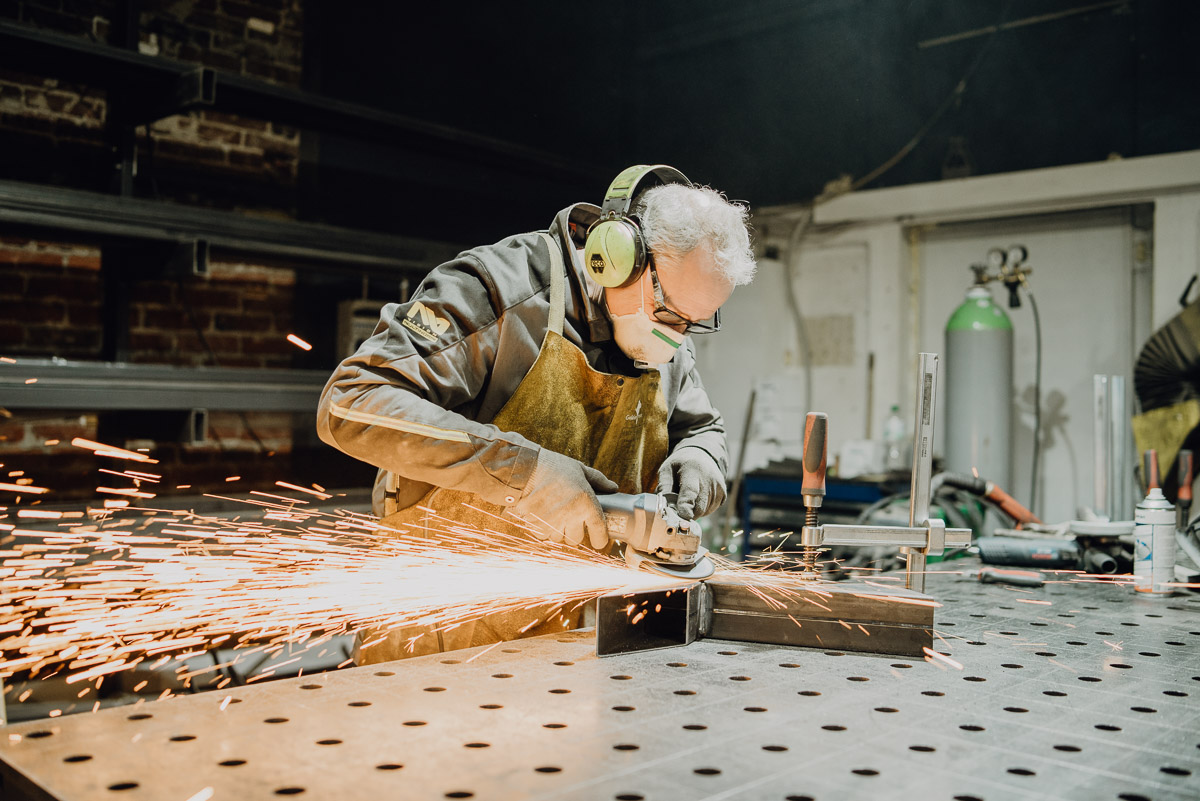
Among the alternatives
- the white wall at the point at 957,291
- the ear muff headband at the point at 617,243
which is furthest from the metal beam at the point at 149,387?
the white wall at the point at 957,291

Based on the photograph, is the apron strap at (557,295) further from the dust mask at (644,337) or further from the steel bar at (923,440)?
the steel bar at (923,440)

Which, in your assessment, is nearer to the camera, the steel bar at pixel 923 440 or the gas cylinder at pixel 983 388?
the steel bar at pixel 923 440

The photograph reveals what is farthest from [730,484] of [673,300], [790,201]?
[673,300]

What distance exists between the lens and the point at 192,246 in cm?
339

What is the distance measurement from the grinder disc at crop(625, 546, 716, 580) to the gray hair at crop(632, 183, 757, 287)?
604 mm

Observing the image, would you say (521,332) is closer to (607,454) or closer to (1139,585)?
(607,454)

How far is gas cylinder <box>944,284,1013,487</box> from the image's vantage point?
15.8 ft

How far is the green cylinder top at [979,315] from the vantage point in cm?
480

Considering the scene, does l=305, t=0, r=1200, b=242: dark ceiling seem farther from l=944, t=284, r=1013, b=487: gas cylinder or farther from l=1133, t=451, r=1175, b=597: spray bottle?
l=1133, t=451, r=1175, b=597: spray bottle

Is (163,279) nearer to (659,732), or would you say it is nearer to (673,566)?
(673,566)

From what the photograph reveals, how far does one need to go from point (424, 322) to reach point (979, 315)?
3751 mm

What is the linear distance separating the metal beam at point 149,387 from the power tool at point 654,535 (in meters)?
2.11

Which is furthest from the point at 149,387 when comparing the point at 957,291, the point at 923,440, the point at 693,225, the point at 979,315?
the point at 957,291

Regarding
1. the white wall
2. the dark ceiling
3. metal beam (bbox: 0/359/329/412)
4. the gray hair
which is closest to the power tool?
the gray hair
